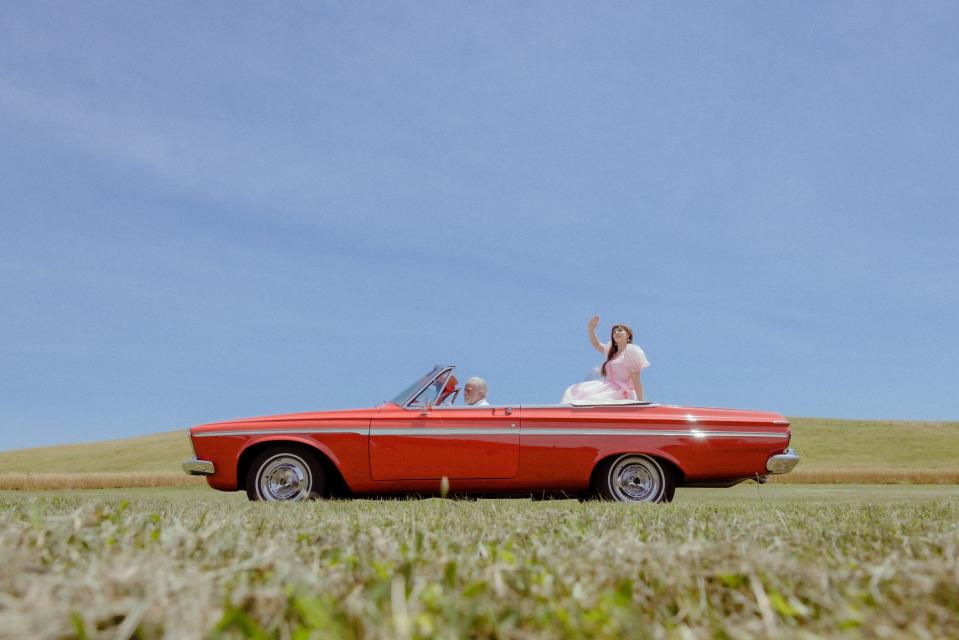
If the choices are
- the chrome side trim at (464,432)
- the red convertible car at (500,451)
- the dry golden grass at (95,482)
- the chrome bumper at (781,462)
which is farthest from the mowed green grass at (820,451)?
the chrome side trim at (464,432)

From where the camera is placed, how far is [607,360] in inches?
374

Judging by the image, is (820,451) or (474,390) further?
(820,451)

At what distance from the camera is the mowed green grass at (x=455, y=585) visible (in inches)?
56.2

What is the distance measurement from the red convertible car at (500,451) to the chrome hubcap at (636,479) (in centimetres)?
1

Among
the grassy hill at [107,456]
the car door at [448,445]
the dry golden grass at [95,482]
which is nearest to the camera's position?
the car door at [448,445]

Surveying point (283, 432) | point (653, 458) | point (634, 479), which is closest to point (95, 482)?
point (283, 432)

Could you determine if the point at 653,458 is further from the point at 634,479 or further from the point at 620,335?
the point at 620,335

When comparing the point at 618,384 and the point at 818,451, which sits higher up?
the point at 618,384

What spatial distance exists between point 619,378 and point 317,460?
3.80 metres

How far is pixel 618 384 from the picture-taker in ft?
30.5

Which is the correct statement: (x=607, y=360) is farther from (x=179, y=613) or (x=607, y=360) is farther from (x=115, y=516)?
(x=179, y=613)

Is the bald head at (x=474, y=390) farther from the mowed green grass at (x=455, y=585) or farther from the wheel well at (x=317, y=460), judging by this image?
the mowed green grass at (x=455, y=585)

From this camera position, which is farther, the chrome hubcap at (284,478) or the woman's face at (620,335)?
the woman's face at (620,335)

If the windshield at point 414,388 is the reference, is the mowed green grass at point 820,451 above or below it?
below
